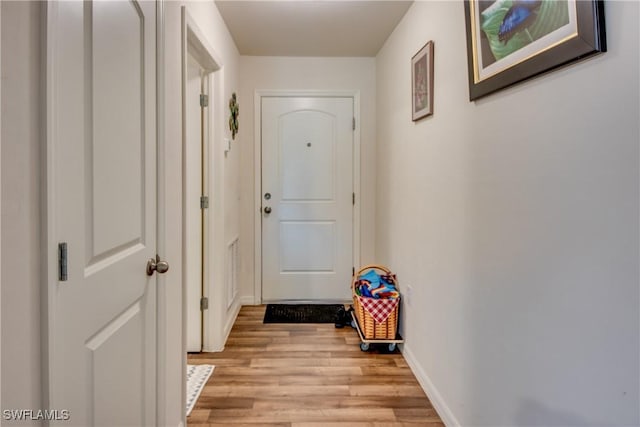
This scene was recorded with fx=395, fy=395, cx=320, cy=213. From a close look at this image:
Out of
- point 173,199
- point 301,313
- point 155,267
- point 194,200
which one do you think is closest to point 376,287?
point 301,313

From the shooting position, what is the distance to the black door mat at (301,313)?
10.8 ft

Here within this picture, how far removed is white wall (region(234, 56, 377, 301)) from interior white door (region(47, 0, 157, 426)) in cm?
223

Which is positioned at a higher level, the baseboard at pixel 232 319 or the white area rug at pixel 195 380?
the baseboard at pixel 232 319

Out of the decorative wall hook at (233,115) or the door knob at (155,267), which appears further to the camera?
the decorative wall hook at (233,115)

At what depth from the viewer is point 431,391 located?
209cm

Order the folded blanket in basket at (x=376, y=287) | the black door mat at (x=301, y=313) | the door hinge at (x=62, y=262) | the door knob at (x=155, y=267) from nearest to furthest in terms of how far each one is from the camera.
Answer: the door hinge at (x=62, y=262), the door knob at (x=155, y=267), the folded blanket in basket at (x=376, y=287), the black door mat at (x=301, y=313)

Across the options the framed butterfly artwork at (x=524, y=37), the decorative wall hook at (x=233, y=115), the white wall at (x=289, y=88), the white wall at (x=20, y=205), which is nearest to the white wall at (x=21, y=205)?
the white wall at (x=20, y=205)

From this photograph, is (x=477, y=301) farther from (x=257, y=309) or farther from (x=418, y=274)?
(x=257, y=309)

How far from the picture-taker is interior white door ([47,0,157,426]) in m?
0.84

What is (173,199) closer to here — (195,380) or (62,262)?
(62,262)

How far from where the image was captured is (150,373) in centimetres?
137

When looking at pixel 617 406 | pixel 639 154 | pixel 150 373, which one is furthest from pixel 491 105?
pixel 150 373

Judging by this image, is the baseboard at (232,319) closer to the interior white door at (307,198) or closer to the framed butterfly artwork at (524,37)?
the interior white door at (307,198)

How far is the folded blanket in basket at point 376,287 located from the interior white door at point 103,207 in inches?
63.8
